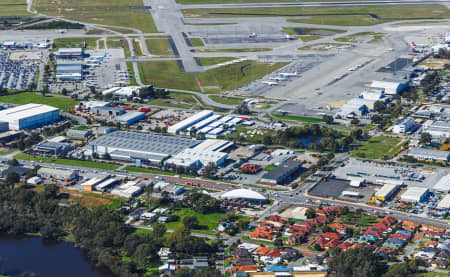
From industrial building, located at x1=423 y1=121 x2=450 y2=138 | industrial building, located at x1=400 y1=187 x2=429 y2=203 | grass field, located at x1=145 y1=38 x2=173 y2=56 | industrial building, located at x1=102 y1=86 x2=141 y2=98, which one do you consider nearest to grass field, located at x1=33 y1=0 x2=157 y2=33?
grass field, located at x1=145 y1=38 x2=173 y2=56

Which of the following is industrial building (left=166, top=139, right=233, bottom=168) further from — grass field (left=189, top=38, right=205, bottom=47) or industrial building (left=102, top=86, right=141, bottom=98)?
grass field (left=189, top=38, right=205, bottom=47)

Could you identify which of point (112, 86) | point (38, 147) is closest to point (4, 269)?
point (38, 147)

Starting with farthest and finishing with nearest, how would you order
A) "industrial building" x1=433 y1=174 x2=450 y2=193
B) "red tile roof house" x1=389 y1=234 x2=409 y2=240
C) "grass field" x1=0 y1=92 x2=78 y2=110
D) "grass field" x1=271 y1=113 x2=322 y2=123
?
"grass field" x1=0 y1=92 x2=78 y2=110 < "grass field" x1=271 y1=113 x2=322 y2=123 < "industrial building" x1=433 y1=174 x2=450 y2=193 < "red tile roof house" x1=389 y1=234 x2=409 y2=240

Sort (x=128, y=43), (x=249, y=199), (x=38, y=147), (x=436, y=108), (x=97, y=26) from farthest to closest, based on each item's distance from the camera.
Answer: (x=97, y=26), (x=128, y=43), (x=436, y=108), (x=38, y=147), (x=249, y=199)

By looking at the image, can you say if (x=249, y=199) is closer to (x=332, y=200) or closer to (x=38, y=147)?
(x=332, y=200)

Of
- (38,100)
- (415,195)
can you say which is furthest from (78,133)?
(415,195)

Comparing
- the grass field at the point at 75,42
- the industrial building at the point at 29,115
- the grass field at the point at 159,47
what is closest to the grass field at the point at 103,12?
the grass field at the point at 159,47

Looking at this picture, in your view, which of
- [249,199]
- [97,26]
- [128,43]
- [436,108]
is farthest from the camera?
[97,26]
